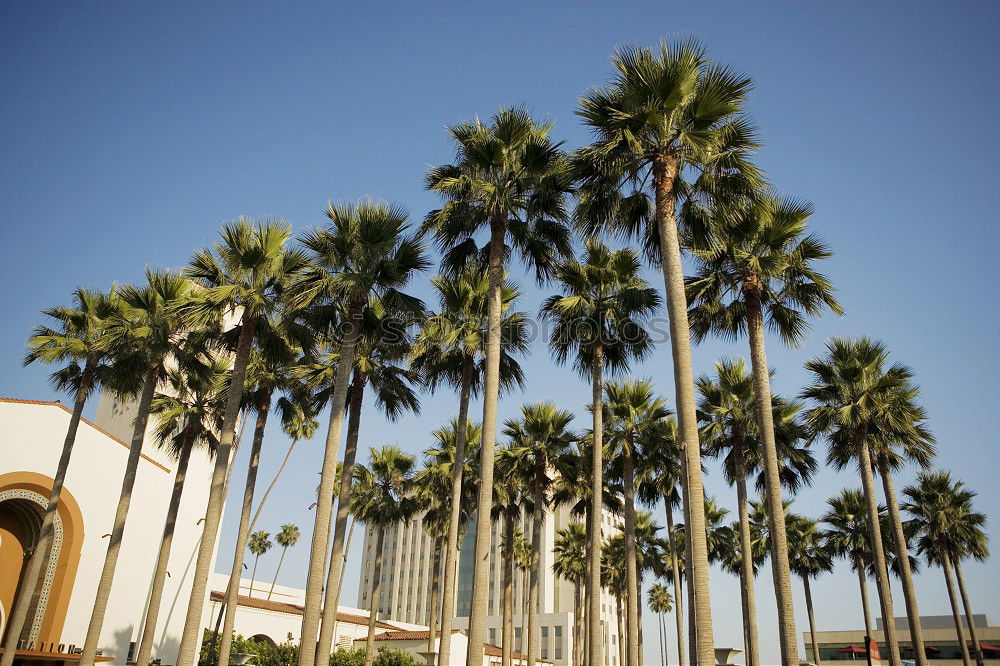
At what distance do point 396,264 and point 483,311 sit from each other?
212 inches

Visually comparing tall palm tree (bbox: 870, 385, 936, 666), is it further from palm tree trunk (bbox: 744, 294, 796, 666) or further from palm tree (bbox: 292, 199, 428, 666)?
palm tree (bbox: 292, 199, 428, 666)

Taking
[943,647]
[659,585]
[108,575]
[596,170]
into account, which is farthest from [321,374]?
[943,647]

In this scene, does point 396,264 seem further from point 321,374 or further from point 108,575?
point 108,575

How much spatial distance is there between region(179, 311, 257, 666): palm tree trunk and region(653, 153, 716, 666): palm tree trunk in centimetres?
1255

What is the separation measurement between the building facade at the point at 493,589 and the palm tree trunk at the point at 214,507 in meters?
70.2

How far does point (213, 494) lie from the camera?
18812mm

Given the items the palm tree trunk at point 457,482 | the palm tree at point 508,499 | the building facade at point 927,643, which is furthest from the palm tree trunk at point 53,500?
the building facade at point 927,643

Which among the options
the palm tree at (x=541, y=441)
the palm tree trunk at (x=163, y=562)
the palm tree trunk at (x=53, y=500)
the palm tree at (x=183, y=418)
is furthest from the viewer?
the palm tree at (x=541, y=441)

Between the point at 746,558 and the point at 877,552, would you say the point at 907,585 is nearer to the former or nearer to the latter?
the point at 877,552

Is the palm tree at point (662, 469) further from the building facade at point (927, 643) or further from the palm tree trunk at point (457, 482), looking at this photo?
the building facade at point (927, 643)

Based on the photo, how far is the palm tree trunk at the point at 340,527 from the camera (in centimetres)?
1877

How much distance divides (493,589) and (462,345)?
3557 inches

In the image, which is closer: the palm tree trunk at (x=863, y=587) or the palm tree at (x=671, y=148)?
the palm tree at (x=671, y=148)

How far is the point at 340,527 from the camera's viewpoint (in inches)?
830
